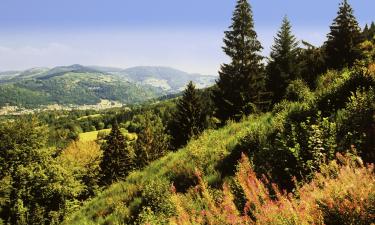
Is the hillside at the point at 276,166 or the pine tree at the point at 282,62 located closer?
the hillside at the point at 276,166

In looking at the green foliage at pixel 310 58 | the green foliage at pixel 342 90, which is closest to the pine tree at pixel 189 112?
the green foliage at pixel 310 58

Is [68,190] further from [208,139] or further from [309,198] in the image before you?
[309,198]

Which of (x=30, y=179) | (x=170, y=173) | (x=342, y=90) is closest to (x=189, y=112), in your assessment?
(x=30, y=179)

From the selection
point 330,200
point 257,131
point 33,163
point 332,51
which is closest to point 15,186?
point 33,163

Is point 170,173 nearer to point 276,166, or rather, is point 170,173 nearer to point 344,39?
point 276,166

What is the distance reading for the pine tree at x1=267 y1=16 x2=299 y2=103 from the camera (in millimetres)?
52344

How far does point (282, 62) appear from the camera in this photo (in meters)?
53.9

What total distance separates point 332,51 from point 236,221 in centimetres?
4978

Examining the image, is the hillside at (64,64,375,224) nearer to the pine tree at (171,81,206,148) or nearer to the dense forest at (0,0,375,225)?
the dense forest at (0,0,375,225)

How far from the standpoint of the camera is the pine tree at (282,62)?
5234 centimetres

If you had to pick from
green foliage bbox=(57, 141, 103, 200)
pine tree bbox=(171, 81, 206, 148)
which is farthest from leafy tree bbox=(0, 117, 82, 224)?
green foliage bbox=(57, 141, 103, 200)

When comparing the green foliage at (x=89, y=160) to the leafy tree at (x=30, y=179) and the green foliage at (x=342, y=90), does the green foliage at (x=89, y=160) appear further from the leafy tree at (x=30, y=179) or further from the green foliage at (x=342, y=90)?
the green foliage at (x=342, y=90)

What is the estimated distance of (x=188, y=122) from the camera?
2191 inches

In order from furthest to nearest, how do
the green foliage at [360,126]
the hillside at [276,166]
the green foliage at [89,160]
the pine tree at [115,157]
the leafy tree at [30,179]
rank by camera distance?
1. the green foliage at [89,160]
2. the pine tree at [115,157]
3. the leafy tree at [30,179]
4. the green foliage at [360,126]
5. the hillside at [276,166]
